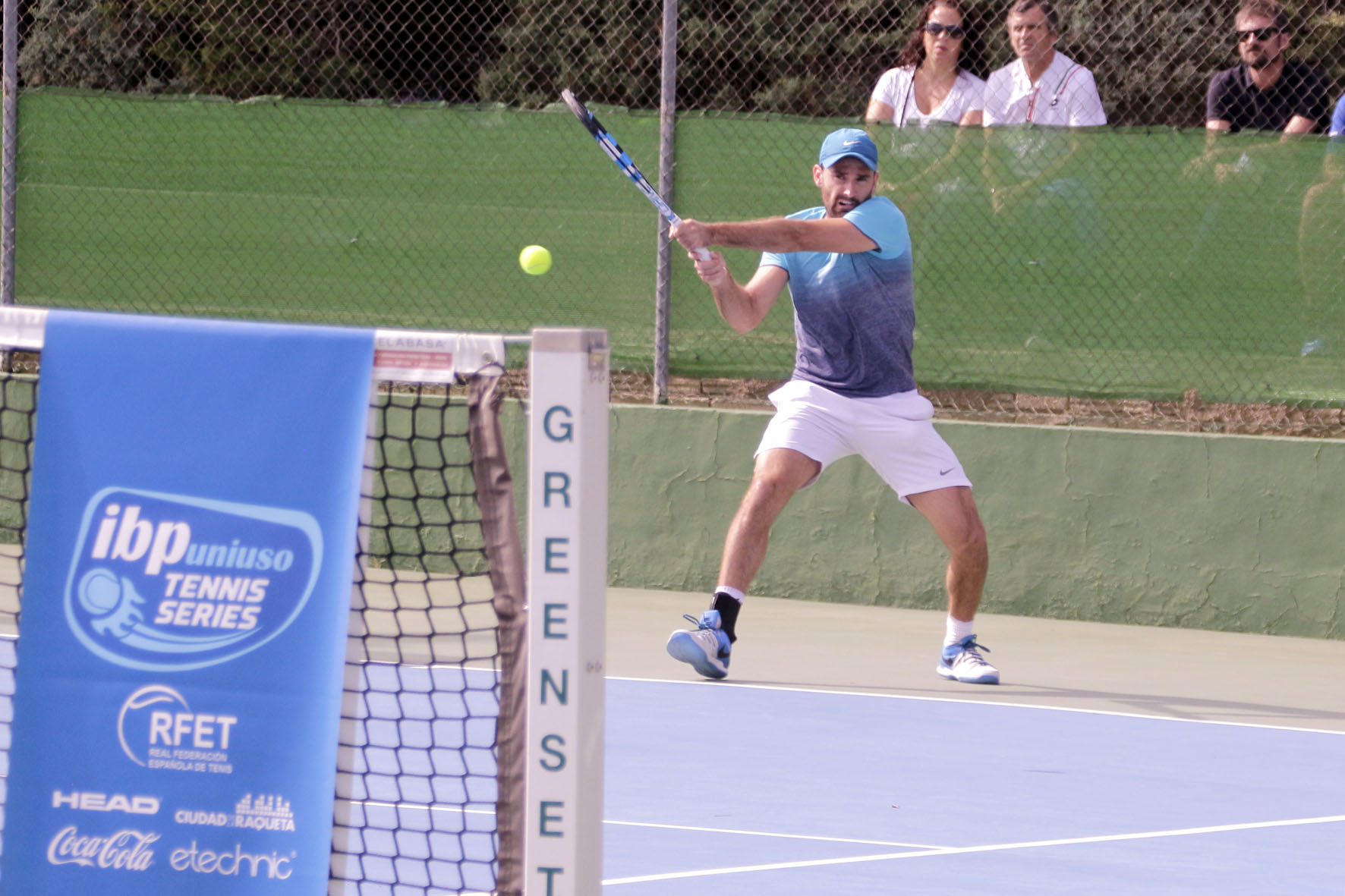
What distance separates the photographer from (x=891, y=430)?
6410 millimetres

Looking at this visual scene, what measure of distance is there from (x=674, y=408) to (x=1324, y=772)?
11.4 ft

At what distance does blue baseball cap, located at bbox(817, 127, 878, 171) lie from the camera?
6281mm

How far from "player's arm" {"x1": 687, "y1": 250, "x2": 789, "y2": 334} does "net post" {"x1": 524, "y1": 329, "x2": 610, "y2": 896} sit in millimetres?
3117

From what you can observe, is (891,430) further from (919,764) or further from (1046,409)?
(1046,409)

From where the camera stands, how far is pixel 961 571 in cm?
654

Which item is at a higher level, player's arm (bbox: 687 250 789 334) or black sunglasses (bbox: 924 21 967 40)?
black sunglasses (bbox: 924 21 967 40)

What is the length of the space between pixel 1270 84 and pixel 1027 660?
8.40 feet

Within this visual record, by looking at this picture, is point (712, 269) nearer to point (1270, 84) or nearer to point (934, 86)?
point (934, 86)

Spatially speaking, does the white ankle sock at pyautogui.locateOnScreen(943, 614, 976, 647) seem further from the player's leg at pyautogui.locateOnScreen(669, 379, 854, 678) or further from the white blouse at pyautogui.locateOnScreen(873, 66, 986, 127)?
the white blouse at pyautogui.locateOnScreen(873, 66, 986, 127)

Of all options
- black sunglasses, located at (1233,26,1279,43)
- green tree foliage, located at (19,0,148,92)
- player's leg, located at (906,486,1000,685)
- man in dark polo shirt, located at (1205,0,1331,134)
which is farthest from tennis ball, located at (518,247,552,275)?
green tree foliage, located at (19,0,148,92)

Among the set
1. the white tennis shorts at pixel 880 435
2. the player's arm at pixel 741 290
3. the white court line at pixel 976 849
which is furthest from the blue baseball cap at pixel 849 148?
the white court line at pixel 976 849

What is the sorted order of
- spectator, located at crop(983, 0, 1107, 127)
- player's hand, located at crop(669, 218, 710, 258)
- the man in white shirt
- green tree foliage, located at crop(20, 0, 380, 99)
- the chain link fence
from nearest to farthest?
1. player's hand, located at crop(669, 218, 710, 258)
2. the chain link fence
3. the man in white shirt
4. spectator, located at crop(983, 0, 1107, 127)
5. green tree foliage, located at crop(20, 0, 380, 99)

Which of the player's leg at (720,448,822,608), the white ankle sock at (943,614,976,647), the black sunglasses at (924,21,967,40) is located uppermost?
the black sunglasses at (924,21,967,40)

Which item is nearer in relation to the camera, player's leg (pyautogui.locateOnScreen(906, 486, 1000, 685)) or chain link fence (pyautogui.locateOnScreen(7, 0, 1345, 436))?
player's leg (pyautogui.locateOnScreen(906, 486, 1000, 685))
